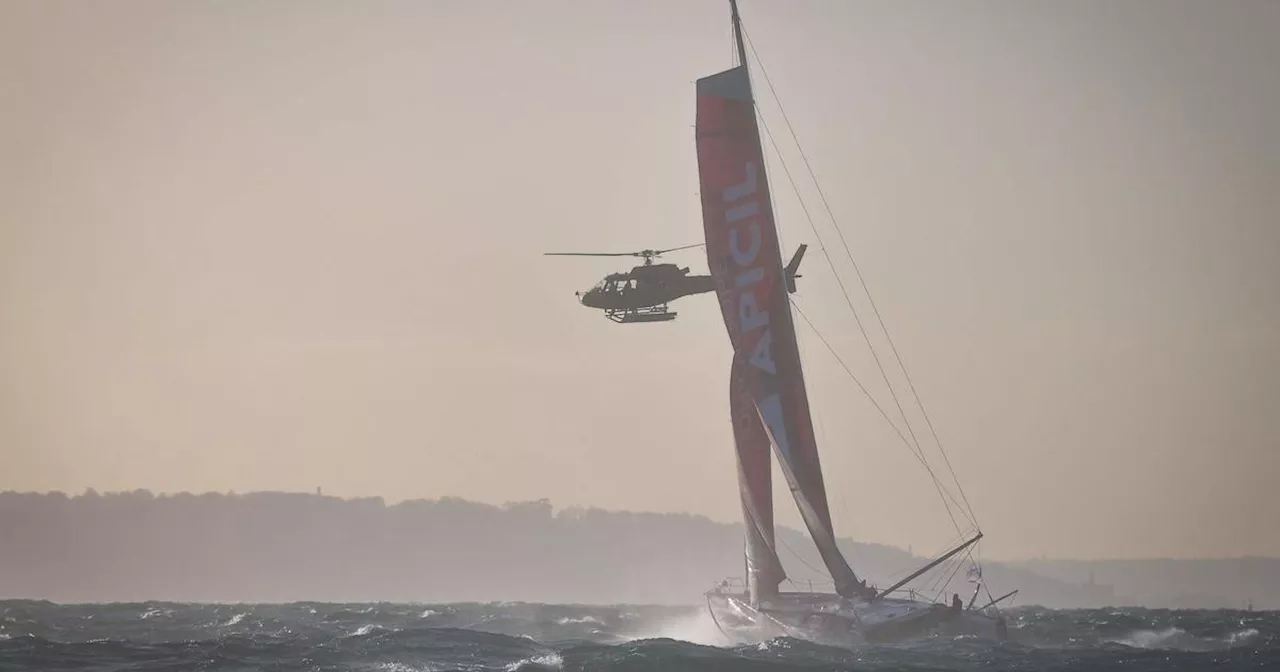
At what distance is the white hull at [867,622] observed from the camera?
144 ft

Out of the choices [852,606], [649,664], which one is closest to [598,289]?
[852,606]

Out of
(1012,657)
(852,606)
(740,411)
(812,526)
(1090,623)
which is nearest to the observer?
(1012,657)

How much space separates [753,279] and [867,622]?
44.2 ft

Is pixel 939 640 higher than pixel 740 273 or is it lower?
lower

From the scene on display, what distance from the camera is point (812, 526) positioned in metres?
50.4

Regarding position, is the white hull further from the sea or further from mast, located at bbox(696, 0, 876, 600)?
mast, located at bbox(696, 0, 876, 600)

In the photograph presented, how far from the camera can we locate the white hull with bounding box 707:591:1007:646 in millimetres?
43969

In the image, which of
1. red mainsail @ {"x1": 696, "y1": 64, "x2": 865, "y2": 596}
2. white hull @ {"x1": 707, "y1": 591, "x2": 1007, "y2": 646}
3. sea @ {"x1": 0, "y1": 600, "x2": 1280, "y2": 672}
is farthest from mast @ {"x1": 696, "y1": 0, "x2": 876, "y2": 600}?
sea @ {"x1": 0, "y1": 600, "x2": 1280, "y2": 672}

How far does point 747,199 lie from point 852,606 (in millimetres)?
15052

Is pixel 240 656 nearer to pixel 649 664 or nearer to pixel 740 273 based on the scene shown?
pixel 649 664

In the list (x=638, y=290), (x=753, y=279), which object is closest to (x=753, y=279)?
(x=753, y=279)

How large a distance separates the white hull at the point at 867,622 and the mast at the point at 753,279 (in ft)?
9.61

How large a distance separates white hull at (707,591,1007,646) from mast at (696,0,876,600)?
293cm

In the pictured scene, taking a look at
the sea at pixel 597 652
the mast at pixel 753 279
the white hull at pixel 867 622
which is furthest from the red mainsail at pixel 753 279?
the sea at pixel 597 652
